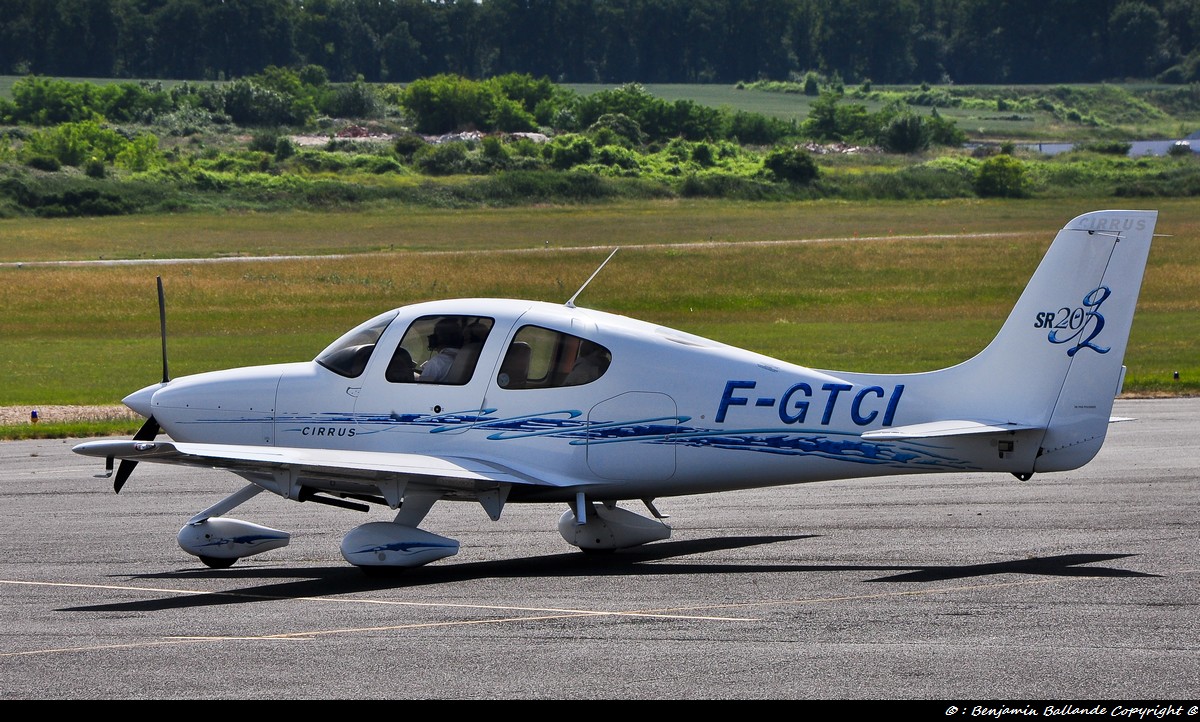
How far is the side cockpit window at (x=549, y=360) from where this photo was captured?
1266 centimetres

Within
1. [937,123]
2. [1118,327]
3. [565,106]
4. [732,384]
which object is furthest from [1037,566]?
[565,106]

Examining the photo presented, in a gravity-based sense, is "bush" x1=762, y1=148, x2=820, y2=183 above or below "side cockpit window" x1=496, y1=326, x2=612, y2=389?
below

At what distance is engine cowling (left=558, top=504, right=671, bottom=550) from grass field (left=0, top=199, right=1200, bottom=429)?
17.6m

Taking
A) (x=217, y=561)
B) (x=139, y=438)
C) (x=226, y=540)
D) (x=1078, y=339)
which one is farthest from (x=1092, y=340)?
(x=139, y=438)

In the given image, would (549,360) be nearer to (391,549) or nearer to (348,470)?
(348,470)

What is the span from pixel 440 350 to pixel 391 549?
6.00ft

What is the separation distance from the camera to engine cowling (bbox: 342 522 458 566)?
40.8 feet

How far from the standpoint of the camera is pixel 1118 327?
11.5 metres

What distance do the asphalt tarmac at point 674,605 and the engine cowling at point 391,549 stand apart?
245 millimetres

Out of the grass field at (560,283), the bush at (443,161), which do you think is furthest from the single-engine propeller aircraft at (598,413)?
the bush at (443,161)

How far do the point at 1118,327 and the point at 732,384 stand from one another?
314cm

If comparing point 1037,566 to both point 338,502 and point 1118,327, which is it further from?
point 338,502

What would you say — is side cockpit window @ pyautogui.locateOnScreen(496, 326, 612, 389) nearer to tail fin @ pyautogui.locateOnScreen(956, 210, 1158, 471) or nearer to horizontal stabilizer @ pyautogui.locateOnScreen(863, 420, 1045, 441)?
horizontal stabilizer @ pyautogui.locateOnScreen(863, 420, 1045, 441)

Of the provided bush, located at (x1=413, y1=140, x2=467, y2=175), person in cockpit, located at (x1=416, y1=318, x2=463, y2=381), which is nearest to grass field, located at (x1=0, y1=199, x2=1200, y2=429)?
person in cockpit, located at (x1=416, y1=318, x2=463, y2=381)
